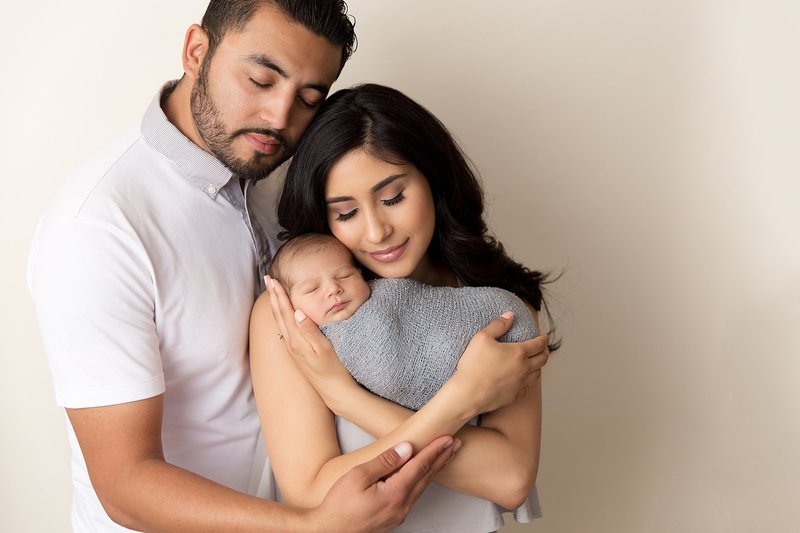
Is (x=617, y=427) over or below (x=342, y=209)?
below

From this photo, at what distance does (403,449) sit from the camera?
1811 mm

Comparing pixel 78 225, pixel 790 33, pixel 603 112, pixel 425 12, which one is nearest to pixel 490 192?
pixel 603 112

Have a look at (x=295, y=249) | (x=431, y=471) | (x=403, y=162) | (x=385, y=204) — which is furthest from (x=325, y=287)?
(x=431, y=471)

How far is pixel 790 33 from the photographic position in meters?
2.89

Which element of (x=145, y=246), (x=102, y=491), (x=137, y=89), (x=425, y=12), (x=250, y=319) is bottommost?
(x=102, y=491)

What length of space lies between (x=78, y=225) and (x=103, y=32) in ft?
3.41

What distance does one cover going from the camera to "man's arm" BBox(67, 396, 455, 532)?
1.77 metres

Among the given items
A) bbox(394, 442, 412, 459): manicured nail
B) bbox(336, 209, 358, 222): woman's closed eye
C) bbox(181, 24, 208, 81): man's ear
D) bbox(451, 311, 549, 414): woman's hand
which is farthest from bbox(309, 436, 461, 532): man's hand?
bbox(181, 24, 208, 81): man's ear

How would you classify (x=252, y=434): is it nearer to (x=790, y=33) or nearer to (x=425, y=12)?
(x=425, y=12)

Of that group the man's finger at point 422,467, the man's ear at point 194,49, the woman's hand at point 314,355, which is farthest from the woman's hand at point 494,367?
the man's ear at point 194,49

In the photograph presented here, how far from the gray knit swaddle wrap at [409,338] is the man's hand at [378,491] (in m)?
0.15

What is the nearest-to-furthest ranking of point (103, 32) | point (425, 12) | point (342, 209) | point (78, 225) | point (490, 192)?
point (78, 225), point (342, 209), point (103, 32), point (425, 12), point (490, 192)

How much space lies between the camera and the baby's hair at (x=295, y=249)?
2070 millimetres

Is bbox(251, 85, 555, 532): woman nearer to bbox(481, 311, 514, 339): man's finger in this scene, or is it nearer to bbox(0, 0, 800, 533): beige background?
bbox(481, 311, 514, 339): man's finger
